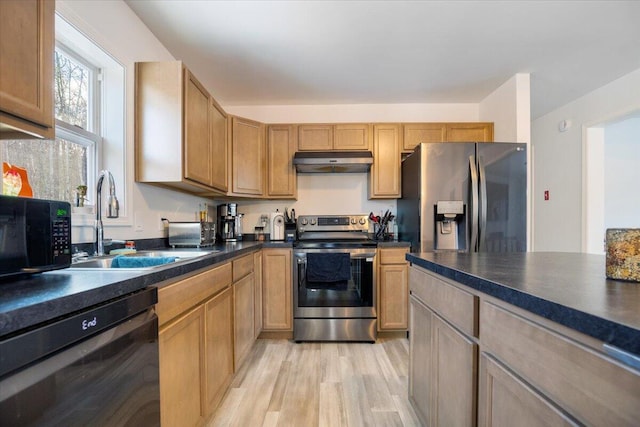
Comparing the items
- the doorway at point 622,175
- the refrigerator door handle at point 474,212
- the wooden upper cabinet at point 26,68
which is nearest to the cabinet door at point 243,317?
the wooden upper cabinet at point 26,68

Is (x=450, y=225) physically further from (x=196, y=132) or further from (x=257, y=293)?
(x=196, y=132)

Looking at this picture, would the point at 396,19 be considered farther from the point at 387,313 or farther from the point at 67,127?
the point at 387,313

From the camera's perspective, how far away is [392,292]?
271cm

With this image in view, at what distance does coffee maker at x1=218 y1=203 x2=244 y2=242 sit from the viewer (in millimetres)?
3014

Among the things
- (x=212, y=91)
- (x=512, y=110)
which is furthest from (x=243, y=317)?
(x=512, y=110)

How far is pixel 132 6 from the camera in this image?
6.00 ft

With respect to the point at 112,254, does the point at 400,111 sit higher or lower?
higher

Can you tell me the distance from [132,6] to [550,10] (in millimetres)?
2784

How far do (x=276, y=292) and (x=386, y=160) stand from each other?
71.4 inches

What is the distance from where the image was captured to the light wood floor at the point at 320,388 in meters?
1.60

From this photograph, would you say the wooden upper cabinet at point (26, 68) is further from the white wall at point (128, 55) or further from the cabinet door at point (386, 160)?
the cabinet door at point (386, 160)

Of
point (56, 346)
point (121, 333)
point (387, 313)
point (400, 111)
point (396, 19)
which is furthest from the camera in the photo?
point (400, 111)

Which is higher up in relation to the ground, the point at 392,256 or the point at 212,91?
the point at 212,91

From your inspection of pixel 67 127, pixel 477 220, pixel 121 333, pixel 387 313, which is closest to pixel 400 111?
pixel 477 220
